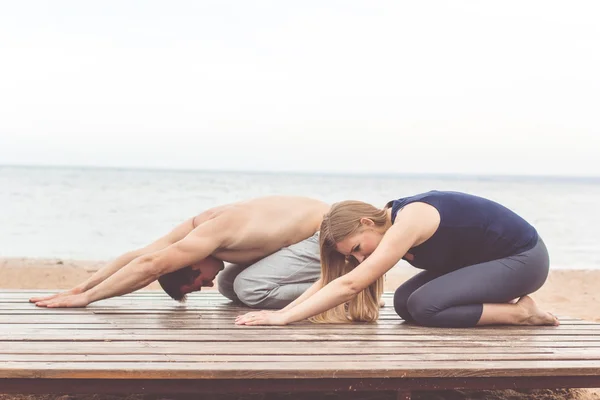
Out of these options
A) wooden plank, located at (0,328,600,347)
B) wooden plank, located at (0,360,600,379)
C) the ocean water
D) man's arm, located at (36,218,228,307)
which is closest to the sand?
wooden plank, located at (0,328,600,347)

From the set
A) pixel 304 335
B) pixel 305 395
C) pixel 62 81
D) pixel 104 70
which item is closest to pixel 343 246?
pixel 304 335

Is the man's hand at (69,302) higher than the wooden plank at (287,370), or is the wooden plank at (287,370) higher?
the wooden plank at (287,370)

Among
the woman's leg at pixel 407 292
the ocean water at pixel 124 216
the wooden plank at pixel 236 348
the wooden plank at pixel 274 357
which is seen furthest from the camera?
the ocean water at pixel 124 216

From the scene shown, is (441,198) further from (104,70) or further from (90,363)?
(104,70)

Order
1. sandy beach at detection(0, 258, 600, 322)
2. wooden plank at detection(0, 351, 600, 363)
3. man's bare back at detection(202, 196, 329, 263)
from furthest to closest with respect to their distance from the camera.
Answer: sandy beach at detection(0, 258, 600, 322) → man's bare back at detection(202, 196, 329, 263) → wooden plank at detection(0, 351, 600, 363)

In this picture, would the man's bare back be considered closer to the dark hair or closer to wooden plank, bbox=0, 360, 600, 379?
the dark hair

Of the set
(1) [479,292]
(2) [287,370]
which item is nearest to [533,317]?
(1) [479,292]

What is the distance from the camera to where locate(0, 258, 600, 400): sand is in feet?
13.6

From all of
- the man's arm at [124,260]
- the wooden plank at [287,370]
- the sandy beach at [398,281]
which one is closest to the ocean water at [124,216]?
the sandy beach at [398,281]

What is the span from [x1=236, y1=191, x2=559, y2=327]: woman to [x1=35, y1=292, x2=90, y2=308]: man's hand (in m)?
1.09

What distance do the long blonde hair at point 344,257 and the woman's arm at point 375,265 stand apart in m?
0.16

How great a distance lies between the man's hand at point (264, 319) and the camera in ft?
12.5

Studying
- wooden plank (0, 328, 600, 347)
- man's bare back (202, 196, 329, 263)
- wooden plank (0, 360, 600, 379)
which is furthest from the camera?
man's bare back (202, 196, 329, 263)

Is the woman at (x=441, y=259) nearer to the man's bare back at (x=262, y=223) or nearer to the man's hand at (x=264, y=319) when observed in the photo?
the man's hand at (x=264, y=319)
